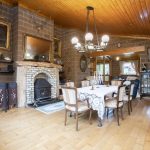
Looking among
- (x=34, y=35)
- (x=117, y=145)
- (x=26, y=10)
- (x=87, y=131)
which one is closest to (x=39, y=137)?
(x=87, y=131)

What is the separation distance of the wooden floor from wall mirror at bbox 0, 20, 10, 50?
7.72 feet

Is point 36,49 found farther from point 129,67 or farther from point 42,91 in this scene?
point 129,67

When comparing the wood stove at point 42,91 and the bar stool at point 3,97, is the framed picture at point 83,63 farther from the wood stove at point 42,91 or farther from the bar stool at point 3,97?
the bar stool at point 3,97

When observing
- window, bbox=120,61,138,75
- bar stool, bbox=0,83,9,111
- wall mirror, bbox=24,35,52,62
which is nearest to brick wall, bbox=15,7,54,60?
wall mirror, bbox=24,35,52,62

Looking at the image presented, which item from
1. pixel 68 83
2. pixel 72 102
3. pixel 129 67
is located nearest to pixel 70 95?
pixel 72 102

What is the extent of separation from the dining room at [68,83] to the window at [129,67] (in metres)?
4.47

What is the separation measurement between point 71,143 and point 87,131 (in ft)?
1.88

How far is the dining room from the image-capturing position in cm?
257

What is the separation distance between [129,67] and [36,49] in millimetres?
8394

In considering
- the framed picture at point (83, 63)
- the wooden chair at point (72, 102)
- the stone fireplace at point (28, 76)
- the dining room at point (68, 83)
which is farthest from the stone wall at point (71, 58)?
the wooden chair at point (72, 102)

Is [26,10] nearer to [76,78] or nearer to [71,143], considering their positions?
[76,78]

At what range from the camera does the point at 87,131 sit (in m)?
2.79

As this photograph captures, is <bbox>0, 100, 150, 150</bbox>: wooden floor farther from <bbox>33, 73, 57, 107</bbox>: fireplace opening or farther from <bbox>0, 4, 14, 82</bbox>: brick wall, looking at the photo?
<bbox>0, 4, 14, 82</bbox>: brick wall

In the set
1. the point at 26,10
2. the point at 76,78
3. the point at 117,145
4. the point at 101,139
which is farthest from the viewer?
the point at 76,78
